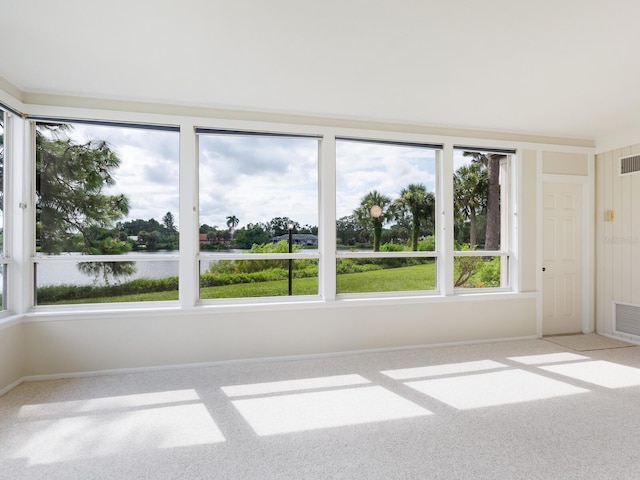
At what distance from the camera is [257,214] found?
157 inches

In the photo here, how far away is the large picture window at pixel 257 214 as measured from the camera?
3861mm

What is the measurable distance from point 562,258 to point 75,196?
5676mm

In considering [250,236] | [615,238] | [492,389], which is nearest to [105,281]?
[250,236]

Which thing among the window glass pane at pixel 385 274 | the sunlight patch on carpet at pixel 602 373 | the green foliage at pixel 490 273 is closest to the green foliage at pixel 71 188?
the window glass pane at pixel 385 274

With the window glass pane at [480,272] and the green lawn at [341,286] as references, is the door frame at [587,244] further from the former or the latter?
the green lawn at [341,286]

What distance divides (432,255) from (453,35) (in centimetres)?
258

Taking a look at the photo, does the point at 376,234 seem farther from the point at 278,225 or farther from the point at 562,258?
the point at 562,258

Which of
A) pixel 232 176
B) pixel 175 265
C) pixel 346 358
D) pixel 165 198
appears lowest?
pixel 346 358

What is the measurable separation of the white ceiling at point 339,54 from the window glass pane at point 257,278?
1.61 meters

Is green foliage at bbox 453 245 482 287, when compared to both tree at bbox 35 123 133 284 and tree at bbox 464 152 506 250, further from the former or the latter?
tree at bbox 35 123 133 284

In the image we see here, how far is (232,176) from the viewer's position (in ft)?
12.8

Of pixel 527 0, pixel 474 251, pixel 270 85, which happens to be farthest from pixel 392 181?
Answer: pixel 527 0

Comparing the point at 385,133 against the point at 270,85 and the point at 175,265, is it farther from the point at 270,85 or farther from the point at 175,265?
the point at 175,265

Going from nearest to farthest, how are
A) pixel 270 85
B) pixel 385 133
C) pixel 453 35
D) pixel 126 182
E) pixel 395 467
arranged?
pixel 395 467 < pixel 453 35 < pixel 270 85 < pixel 126 182 < pixel 385 133
